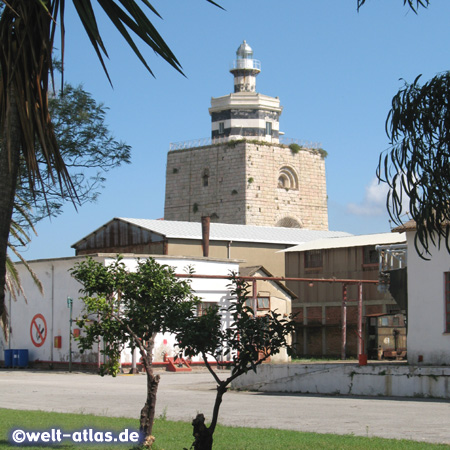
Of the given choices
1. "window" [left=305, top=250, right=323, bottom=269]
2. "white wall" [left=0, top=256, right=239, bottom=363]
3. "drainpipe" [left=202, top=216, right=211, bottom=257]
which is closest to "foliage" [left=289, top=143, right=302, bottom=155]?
"drainpipe" [left=202, top=216, right=211, bottom=257]

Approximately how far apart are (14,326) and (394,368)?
67.3 ft

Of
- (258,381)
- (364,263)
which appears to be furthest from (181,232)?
(258,381)

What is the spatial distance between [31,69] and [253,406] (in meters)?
12.3

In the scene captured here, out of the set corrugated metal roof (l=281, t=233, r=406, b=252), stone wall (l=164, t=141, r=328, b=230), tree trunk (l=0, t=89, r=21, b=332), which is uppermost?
stone wall (l=164, t=141, r=328, b=230)

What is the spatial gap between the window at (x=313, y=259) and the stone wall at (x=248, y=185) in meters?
37.1

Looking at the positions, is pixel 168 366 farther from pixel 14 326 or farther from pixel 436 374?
pixel 436 374

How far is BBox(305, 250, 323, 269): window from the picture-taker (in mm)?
44400

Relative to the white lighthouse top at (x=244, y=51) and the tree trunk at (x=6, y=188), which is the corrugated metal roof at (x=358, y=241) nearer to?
the tree trunk at (x=6, y=188)

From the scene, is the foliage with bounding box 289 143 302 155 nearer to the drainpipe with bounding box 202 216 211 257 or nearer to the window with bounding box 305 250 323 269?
the drainpipe with bounding box 202 216 211 257

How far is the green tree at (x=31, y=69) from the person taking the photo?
6.36 meters

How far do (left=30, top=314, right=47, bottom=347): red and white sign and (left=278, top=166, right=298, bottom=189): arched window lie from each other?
53.9m

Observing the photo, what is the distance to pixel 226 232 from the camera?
52.2 m

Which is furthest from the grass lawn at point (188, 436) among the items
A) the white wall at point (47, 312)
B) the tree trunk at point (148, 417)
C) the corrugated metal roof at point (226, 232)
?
the corrugated metal roof at point (226, 232)

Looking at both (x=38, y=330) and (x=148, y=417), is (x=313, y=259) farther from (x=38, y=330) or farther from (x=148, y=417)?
(x=148, y=417)
